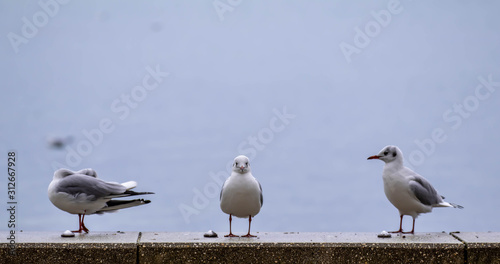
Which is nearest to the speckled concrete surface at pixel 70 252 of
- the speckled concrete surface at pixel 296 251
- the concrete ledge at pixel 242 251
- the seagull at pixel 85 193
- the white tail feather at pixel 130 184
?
the concrete ledge at pixel 242 251

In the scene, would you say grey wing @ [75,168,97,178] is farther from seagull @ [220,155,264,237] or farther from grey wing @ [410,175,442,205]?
grey wing @ [410,175,442,205]

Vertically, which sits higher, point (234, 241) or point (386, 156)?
point (386, 156)

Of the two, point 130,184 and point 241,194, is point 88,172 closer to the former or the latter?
point 130,184

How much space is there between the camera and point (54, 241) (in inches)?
191

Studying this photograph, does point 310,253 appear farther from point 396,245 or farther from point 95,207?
point 95,207

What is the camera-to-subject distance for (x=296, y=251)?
4793 mm

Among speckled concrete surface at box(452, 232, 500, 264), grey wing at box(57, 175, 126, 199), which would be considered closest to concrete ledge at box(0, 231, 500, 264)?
speckled concrete surface at box(452, 232, 500, 264)

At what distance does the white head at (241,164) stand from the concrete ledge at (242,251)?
0.47 meters

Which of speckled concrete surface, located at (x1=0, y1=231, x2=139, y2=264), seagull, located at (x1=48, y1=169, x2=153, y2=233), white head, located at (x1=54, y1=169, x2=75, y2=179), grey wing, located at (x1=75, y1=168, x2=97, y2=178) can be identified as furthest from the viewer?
grey wing, located at (x1=75, y1=168, x2=97, y2=178)

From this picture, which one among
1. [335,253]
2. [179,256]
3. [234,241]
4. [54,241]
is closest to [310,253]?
[335,253]

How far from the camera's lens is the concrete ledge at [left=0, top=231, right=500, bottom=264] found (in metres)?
4.76

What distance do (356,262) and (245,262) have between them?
73 cm

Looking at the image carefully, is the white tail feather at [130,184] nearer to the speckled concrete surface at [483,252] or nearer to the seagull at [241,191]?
the seagull at [241,191]

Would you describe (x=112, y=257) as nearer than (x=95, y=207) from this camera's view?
Yes
